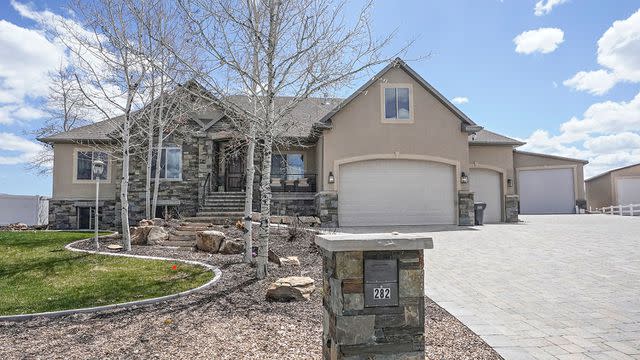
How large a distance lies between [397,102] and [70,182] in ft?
48.0

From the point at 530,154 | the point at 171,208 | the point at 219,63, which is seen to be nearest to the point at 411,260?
the point at 219,63

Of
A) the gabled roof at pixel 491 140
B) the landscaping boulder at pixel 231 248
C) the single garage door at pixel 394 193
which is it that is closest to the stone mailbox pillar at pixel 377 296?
the landscaping boulder at pixel 231 248

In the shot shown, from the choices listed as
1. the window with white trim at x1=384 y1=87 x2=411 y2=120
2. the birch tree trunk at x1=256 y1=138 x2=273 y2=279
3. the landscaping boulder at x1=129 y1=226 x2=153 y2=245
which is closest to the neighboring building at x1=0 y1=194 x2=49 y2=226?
the landscaping boulder at x1=129 y1=226 x2=153 y2=245

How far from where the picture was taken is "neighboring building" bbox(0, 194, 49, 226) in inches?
800

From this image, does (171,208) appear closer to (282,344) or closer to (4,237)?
(4,237)

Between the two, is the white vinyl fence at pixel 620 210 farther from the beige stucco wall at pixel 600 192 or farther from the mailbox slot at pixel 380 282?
the mailbox slot at pixel 380 282

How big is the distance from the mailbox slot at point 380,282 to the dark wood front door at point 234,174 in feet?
50.7

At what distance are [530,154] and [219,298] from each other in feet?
73.4

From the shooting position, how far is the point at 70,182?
18297mm

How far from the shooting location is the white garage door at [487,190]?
19141 mm

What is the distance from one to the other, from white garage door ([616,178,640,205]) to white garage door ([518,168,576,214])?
5230 millimetres

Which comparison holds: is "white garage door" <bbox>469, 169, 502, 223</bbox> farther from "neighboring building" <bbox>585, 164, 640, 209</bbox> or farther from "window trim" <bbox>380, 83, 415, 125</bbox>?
"neighboring building" <bbox>585, 164, 640, 209</bbox>

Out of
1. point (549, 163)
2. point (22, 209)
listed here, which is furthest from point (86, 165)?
point (549, 163)

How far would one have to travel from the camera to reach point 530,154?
77.2 ft
